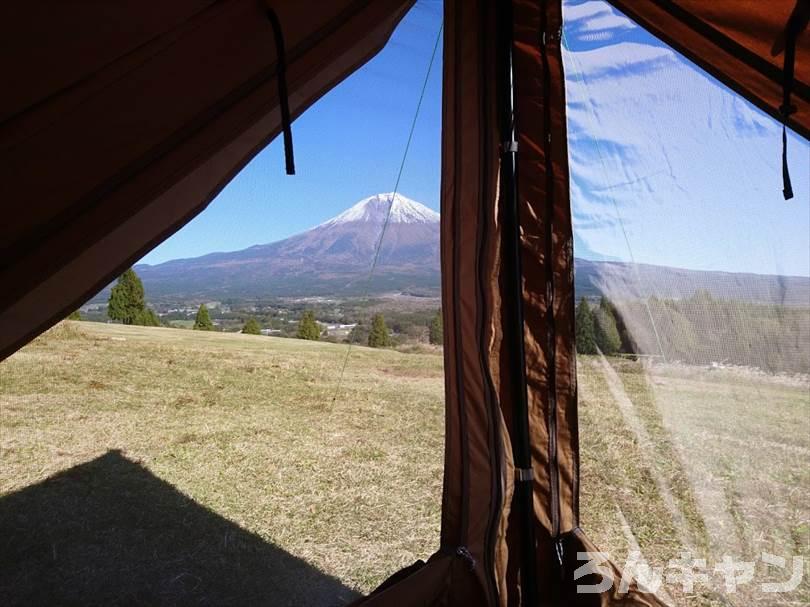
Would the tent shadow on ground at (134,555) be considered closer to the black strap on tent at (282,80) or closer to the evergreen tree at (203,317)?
the evergreen tree at (203,317)

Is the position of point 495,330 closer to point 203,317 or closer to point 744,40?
point 744,40

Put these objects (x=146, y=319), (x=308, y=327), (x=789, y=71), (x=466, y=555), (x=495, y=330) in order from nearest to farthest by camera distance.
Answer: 1. (x=789, y=71)
2. (x=495, y=330)
3. (x=466, y=555)
4. (x=308, y=327)
5. (x=146, y=319)

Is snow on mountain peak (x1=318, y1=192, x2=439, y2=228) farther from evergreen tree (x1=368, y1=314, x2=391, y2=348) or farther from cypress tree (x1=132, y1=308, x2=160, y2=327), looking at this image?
cypress tree (x1=132, y1=308, x2=160, y2=327)

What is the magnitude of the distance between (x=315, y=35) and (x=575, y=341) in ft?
3.59

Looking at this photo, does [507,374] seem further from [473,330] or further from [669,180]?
[669,180]

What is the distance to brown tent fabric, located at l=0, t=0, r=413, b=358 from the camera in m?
0.75

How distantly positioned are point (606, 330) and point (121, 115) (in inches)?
52.0

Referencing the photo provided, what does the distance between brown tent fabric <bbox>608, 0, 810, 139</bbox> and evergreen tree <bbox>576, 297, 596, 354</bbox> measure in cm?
67

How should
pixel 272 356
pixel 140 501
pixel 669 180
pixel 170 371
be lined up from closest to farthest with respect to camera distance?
pixel 669 180 → pixel 140 501 → pixel 170 371 → pixel 272 356

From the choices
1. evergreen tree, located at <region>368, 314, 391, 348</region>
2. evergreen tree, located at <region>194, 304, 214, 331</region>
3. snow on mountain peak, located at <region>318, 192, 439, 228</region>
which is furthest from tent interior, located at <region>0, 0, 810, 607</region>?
evergreen tree, located at <region>194, 304, 214, 331</region>

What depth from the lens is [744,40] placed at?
3.15ft

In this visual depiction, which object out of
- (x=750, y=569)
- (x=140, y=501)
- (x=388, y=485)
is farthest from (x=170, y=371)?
(x=750, y=569)

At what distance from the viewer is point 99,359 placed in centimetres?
479

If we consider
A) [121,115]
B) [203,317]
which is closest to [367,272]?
[121,115]
